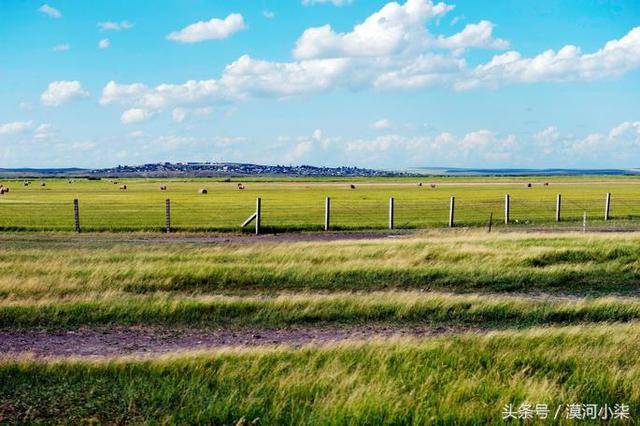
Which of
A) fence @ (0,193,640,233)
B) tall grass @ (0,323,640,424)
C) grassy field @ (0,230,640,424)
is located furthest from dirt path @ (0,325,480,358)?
fence @ (0,193,640,233)

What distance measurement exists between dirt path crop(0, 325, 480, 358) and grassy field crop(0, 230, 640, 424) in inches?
15.6

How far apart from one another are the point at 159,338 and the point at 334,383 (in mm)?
4269

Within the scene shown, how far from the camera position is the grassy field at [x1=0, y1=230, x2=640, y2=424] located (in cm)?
717

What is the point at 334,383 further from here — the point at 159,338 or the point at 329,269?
the point at 329,269

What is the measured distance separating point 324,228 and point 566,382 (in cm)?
2735

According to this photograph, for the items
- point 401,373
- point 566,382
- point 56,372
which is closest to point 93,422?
point 56,372

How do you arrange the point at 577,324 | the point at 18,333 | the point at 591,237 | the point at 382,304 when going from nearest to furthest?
the point at 18,333
the point at 577,324
the point at 382,304
the point at 591,237

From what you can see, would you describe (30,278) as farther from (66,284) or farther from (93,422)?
(93,422)

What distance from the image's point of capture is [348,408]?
6855mm

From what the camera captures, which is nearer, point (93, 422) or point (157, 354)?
point (93, 422)

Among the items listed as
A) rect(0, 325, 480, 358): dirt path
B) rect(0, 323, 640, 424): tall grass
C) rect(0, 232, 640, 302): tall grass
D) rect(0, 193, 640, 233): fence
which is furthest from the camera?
rect(0, 193, 640, 233): fence

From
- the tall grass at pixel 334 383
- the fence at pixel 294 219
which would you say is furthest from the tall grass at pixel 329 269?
the fence at pixel 294 219

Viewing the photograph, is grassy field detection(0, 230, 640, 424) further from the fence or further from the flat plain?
the fence

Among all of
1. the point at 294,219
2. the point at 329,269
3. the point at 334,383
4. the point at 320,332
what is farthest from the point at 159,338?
the point at 294,219
